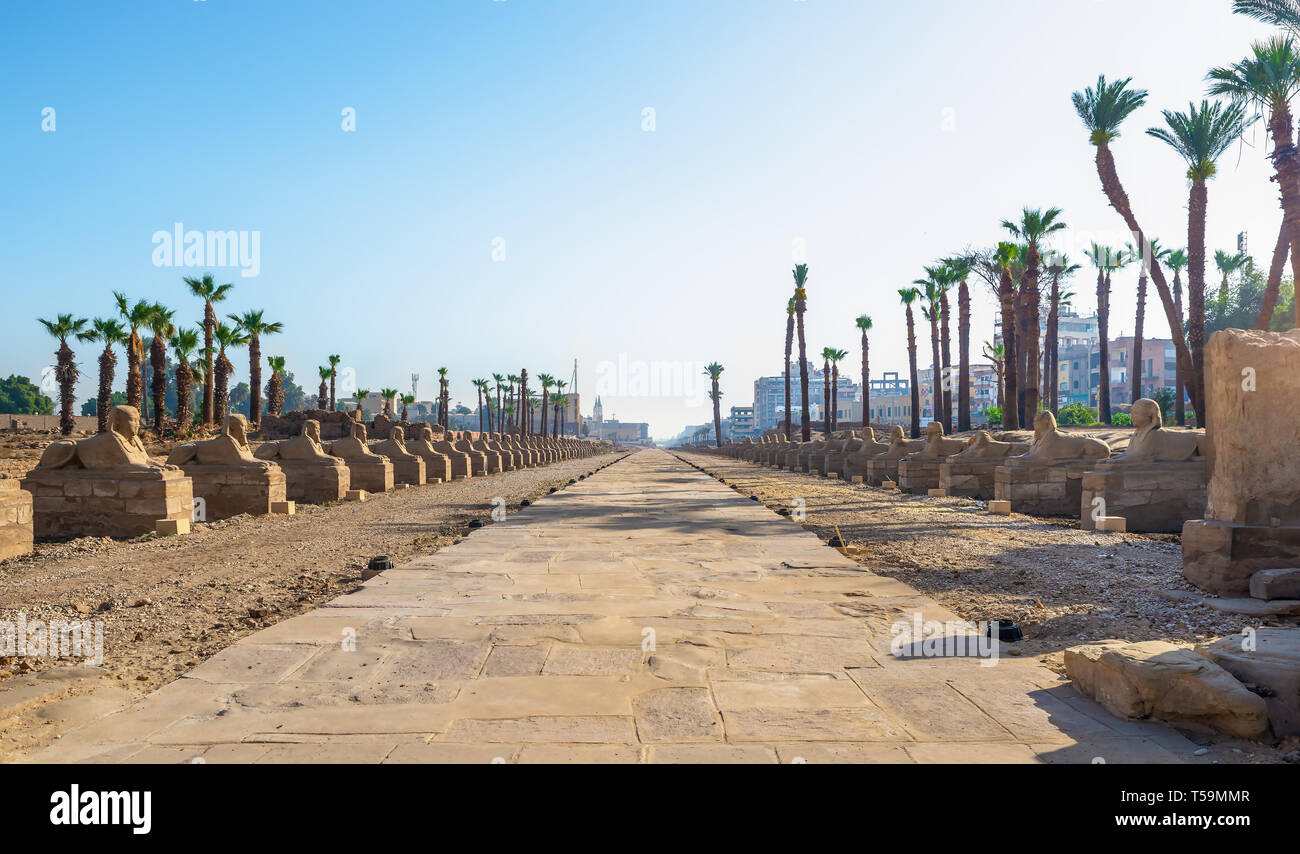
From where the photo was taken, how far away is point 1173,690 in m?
3.14

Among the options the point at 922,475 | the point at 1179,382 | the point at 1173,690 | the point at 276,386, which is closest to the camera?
the point at 1173,690

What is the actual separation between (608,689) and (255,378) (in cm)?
4187

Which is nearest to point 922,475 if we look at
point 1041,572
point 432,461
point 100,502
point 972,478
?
point 972,478

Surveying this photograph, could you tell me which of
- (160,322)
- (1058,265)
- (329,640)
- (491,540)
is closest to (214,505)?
(491,540)

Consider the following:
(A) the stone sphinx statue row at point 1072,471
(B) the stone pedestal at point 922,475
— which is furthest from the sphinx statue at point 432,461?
(B) the stone pedestal at point 922,475

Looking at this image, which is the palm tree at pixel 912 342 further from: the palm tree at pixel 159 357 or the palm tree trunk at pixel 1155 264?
the palm tree at pixel 159 357

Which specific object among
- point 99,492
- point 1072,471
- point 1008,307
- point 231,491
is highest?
point 1008,307

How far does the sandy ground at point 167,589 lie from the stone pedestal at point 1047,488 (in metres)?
8.99

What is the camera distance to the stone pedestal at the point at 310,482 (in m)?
15.5

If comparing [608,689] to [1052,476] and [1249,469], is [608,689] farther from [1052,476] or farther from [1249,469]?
[1052,476]

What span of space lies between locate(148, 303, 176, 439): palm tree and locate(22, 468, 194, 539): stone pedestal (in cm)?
2627

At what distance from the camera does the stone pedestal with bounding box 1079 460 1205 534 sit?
9789 mm

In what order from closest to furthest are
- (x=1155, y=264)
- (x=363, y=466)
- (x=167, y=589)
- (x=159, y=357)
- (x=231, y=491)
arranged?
(x=167, y=589) → (x=231, y=491) → (x=363, y=466) → (x=1155, y=264) → (x=159, y=357)
